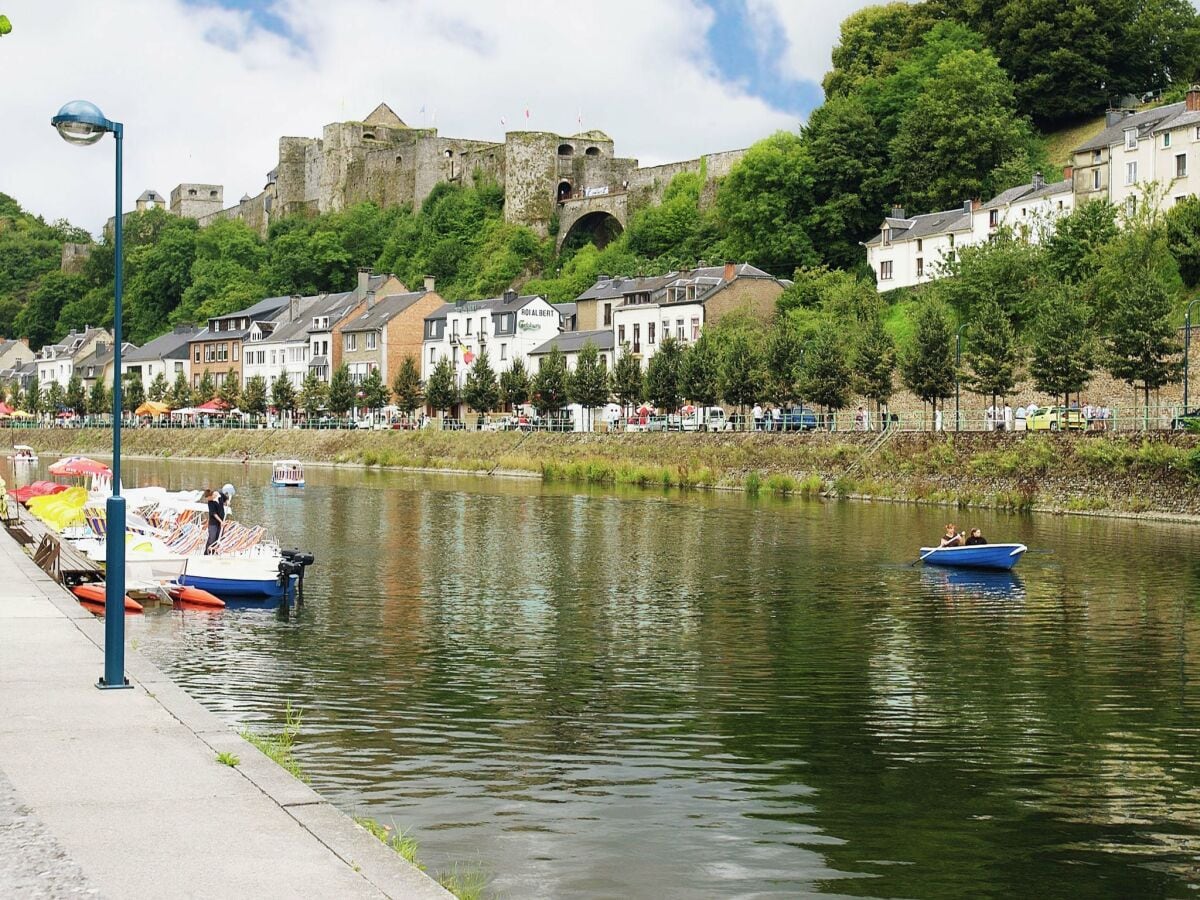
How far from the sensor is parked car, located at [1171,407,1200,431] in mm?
42312

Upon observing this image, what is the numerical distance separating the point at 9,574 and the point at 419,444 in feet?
191

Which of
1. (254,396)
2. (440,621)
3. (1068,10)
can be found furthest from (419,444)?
(440,621)

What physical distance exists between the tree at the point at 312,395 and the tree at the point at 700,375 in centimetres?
3629

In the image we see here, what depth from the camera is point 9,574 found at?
70.4 feet

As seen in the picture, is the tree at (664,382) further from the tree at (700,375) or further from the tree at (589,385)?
the tree at (589,385)

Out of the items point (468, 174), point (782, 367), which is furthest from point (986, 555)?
point (468, 174)

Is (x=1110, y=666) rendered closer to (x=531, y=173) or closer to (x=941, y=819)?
(x=941, y=819)

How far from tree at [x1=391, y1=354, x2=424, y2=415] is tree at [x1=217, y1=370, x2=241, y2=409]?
63.4 feet

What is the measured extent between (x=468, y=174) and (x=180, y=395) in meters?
32.0

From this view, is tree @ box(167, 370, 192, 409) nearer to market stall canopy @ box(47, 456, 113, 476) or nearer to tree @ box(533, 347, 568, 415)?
tree @ box(533, 347, 568, 415)

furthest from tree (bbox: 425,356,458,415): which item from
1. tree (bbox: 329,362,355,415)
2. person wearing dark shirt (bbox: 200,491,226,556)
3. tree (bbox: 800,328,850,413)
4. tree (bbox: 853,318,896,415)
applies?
person wearing dark shirt (bbox: 200,491,226,556)

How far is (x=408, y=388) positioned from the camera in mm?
89875

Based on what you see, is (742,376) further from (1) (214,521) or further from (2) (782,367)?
(1) (214,521)

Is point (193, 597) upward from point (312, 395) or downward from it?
downward
